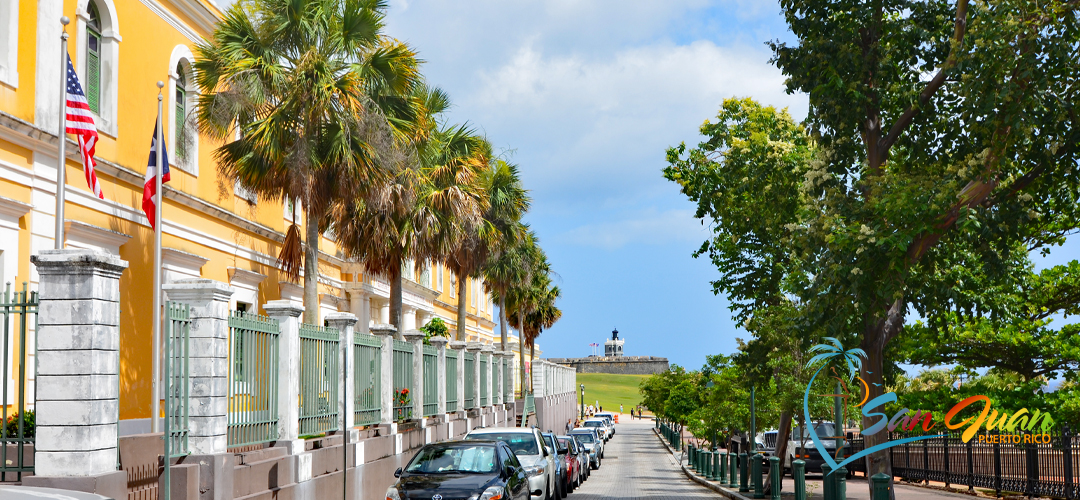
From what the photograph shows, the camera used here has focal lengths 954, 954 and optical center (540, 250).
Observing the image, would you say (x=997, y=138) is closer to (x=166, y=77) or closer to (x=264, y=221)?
(x=166, y=77)

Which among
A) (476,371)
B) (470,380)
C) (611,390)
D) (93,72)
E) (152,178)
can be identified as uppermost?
(93,72)

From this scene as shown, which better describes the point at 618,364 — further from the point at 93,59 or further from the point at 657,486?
the point at 93,59

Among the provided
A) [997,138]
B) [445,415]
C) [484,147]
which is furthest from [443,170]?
[997,138]

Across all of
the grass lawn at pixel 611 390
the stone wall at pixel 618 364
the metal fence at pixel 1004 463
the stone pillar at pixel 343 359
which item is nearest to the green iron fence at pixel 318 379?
the stone pillar at pixel 343 359

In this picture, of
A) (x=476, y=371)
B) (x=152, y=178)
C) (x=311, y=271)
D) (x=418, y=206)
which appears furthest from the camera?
(x=476, y=371)

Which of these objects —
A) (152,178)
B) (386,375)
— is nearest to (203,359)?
(152,178)

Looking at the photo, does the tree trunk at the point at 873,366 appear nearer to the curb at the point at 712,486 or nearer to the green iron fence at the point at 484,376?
the curb at the point at 712,486

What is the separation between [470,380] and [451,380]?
3.14m

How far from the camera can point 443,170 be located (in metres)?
28.6

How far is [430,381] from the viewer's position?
2441 centimetres

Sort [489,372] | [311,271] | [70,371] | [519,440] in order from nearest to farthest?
[70,371] < [519,440] < [311,271] < [489,372]

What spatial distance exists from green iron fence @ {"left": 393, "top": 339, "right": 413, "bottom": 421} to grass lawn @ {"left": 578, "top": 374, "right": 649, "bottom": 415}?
97209 mm

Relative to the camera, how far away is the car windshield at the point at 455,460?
1414 centimetres

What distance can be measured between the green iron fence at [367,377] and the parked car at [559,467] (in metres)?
4.34
